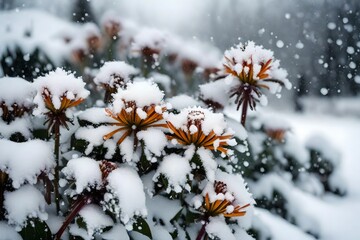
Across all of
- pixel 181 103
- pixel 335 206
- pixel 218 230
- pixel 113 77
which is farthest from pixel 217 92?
pixel 335 206

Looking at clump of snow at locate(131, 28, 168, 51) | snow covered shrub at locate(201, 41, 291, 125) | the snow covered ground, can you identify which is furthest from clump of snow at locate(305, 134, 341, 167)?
snow covered shrub at locate(201, 41, 291, 125)

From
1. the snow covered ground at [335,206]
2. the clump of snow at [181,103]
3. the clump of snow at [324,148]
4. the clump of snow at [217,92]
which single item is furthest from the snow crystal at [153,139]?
the clump of snow at [324,148]

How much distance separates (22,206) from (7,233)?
0.08 meters

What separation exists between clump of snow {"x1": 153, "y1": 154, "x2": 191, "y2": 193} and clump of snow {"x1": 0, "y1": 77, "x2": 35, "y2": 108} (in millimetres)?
364

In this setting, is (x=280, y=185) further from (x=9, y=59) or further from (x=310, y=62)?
(x=310, y=62)

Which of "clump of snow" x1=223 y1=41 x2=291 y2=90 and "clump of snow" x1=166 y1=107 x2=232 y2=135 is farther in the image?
"clump of snow" x1=223 y1=41 x2=291 y2=90

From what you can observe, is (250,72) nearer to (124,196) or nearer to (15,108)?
(124,196)

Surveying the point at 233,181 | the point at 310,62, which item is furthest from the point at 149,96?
the point at 310,62

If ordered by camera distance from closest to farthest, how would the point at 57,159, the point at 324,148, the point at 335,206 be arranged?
the point at 57,159
the point at 335,206
the point at 324,148

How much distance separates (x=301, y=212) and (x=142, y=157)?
1412 mm

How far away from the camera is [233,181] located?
3.08ft

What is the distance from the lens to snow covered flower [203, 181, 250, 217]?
0.84 metres

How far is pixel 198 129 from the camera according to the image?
2.70 ft

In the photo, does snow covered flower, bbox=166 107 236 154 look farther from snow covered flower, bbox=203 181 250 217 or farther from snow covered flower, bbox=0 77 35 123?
snow covered flower, bbox=0 77 35 123
